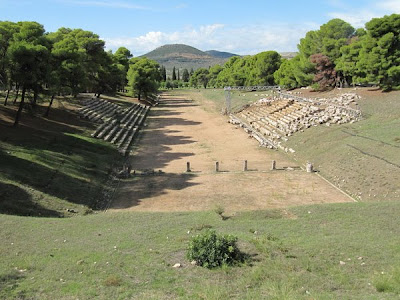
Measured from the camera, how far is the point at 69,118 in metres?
40.1

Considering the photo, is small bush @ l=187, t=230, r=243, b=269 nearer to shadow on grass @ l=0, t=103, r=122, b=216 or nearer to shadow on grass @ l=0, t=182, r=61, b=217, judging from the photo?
shadow on grass @ l=0, t=182, r=61, b=217

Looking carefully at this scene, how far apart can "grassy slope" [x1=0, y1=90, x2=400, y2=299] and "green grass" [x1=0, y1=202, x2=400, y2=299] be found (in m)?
0.02

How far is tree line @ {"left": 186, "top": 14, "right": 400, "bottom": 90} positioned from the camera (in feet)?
138

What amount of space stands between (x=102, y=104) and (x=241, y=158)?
29943mm

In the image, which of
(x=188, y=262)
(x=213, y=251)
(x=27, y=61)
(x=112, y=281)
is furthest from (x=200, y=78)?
(x=112, y=281)

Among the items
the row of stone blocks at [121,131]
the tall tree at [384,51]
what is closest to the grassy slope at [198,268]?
the row of stone blocks at [121,131]

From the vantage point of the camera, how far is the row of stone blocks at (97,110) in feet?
142

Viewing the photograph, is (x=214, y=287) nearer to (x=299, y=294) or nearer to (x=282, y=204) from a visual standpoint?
(x=299, y=294)

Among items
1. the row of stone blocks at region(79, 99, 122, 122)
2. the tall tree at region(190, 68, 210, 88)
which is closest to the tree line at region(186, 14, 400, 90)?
the row of stone blocks at region(79, 99, 122, 122)

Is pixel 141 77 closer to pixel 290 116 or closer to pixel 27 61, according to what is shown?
pixel 290 116

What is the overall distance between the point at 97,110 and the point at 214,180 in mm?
28398

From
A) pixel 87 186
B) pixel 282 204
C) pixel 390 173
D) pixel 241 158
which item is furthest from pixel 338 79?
pixel 87 186

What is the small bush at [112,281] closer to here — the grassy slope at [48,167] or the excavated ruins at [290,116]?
the grassy slope at [48,167]

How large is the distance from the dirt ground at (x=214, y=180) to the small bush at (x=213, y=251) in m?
8.67
